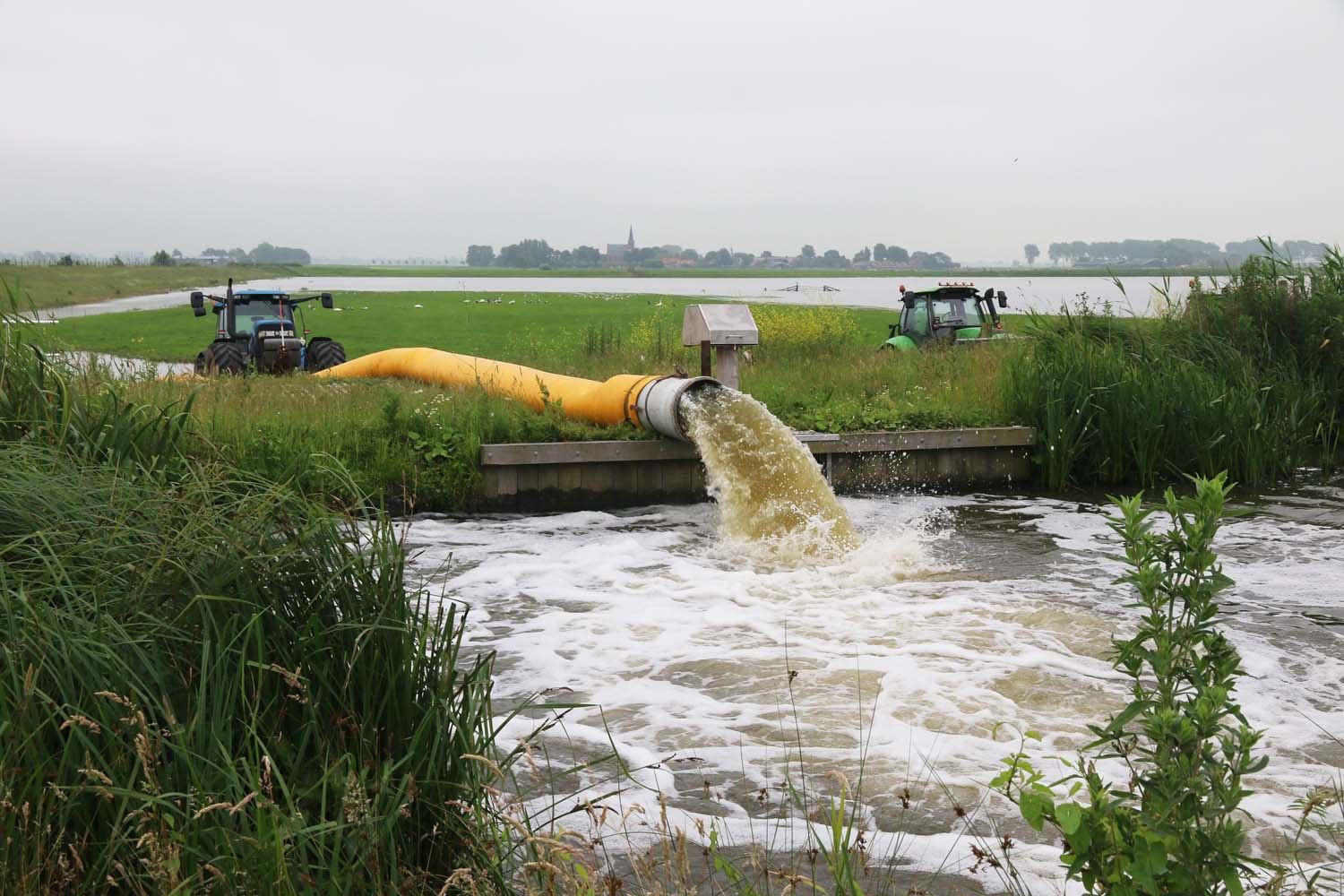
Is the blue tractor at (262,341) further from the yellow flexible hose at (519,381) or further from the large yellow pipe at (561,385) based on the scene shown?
the large yellow pipe at (561,385)

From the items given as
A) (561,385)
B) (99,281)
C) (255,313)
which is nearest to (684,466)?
(561,385)

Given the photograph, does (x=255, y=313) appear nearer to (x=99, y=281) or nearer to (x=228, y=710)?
(x=228, y=710)

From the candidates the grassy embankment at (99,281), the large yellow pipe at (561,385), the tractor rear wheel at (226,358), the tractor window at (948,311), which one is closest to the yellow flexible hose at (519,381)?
the large yellow pipe at (561,385)

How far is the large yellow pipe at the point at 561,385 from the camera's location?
34.2 ft

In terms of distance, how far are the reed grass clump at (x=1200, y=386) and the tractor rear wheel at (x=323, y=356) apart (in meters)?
10.3

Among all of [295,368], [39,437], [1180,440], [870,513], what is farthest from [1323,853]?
[295,368]

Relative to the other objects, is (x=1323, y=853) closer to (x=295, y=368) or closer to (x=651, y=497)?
(x=651, y=497)

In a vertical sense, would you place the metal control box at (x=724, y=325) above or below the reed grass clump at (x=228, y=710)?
above

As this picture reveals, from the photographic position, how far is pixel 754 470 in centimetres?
998

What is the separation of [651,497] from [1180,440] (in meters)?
5.39

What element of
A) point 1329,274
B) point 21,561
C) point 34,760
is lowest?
point 34,760

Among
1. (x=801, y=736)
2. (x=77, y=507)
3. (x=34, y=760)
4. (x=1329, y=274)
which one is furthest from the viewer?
(x=1329, y=274)

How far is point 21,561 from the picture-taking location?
3.63m

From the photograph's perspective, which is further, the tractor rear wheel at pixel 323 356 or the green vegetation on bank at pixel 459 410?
the tractor rear wheel at pixel 323 356
